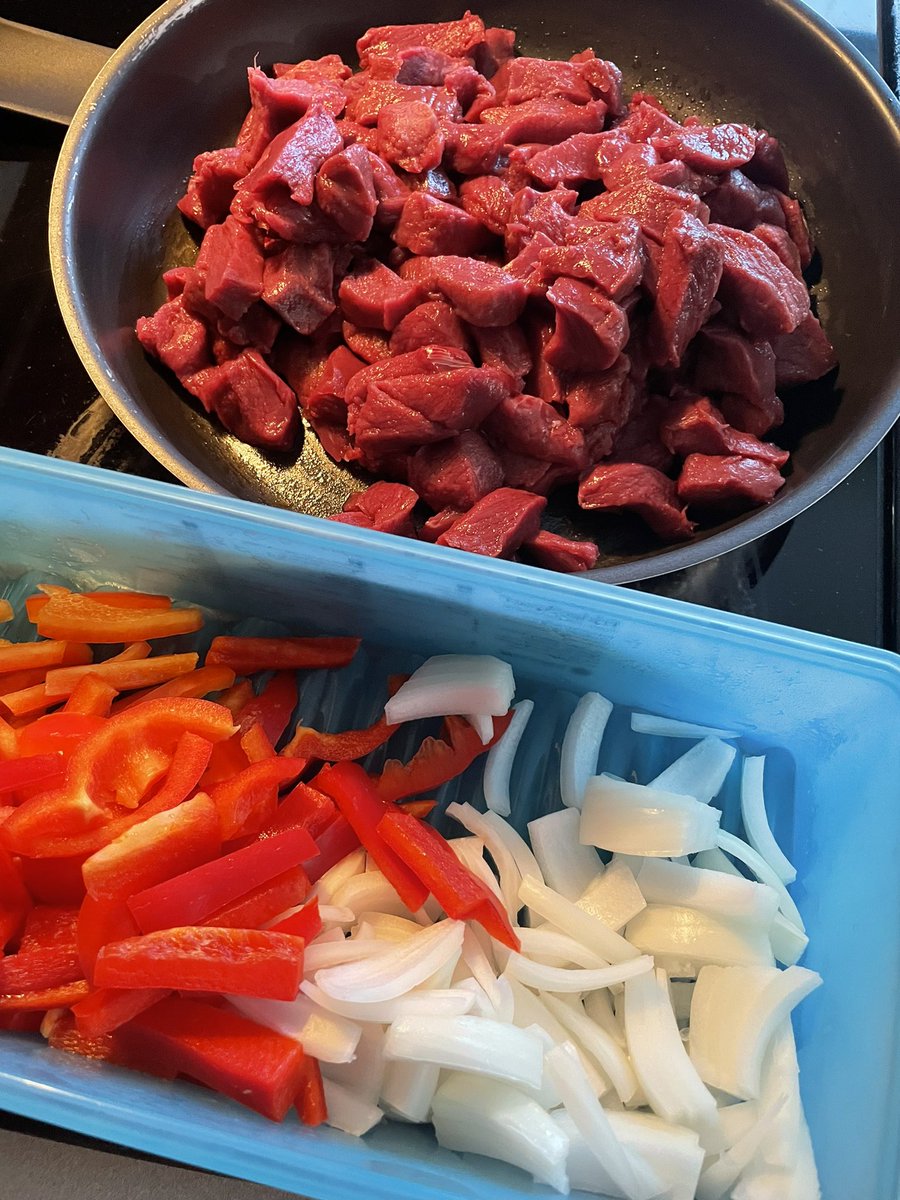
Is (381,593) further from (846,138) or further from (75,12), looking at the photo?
(75,12)

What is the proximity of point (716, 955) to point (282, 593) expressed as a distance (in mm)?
870

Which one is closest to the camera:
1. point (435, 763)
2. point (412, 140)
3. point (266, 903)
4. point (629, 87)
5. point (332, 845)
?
point (266, 903)

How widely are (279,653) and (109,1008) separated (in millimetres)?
577

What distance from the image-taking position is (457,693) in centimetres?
138

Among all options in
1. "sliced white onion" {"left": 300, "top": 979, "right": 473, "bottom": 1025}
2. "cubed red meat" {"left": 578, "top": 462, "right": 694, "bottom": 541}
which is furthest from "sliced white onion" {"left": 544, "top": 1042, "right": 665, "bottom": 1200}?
"cubed red meat" {"left": 578, "top": 462, "right": 694, "bottom": 541}

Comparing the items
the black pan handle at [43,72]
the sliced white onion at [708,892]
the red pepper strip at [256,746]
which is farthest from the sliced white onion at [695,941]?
the black pan handle at [43,72]

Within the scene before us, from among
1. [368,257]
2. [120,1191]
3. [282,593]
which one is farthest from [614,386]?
[120,1191]

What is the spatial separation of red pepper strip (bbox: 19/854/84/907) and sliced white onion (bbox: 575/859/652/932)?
0.72 metres

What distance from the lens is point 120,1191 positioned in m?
1.32

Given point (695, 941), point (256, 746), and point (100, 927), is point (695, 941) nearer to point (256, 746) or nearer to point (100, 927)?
point (256, 746)

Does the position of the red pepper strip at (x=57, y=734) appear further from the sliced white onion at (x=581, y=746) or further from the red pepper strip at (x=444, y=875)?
the sliced white onion at (x=581, y=746)

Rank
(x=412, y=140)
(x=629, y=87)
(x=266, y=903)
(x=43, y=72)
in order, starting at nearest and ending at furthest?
1. (x=266, y=903)
2. (x=412, y=140)
3. (x=43, y=72)
4. (x=629, y=87)

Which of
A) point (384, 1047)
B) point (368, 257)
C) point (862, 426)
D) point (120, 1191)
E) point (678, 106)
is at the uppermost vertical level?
point (678, 106)

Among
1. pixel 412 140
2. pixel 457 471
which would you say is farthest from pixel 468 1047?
pixel 412 140
